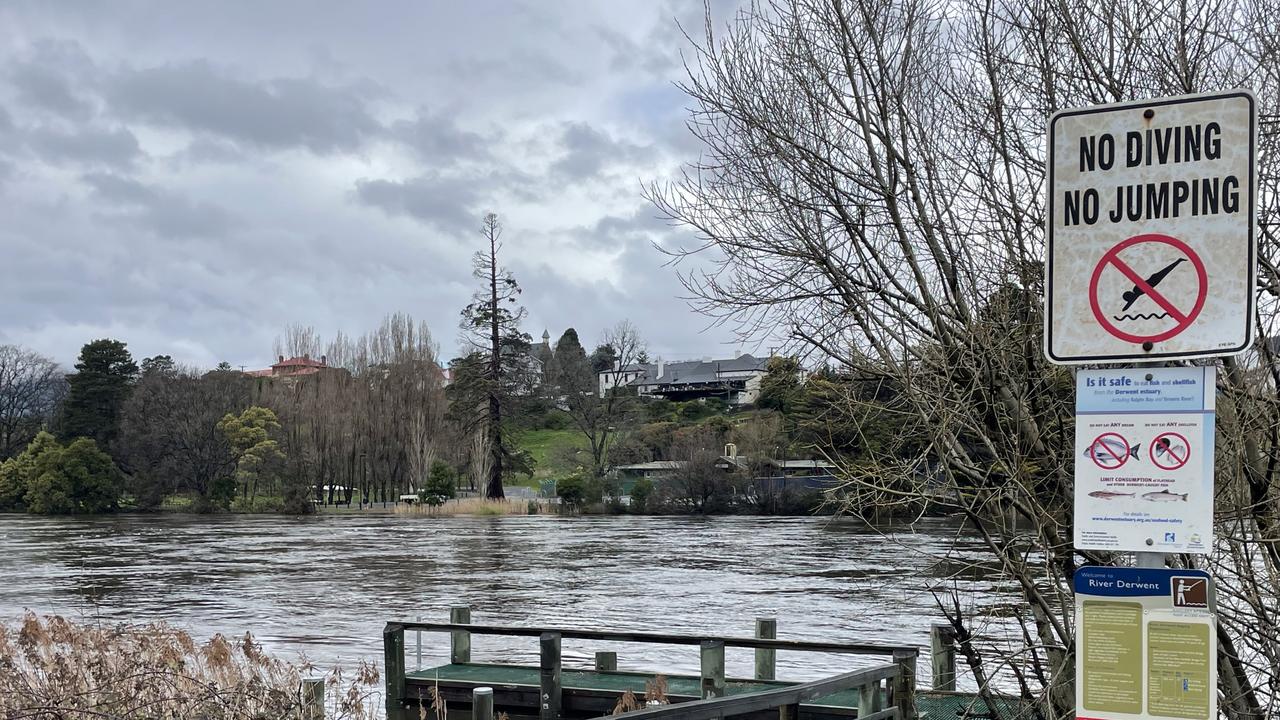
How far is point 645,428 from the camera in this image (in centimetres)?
8219

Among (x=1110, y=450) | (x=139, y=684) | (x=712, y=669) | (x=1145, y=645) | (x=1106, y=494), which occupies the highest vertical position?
(x=1110, y=450)

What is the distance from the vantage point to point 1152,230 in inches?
113

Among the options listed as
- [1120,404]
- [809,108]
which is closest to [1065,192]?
[1120,404]

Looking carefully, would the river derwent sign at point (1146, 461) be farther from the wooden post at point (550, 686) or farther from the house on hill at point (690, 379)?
the house on hill at point (690, 379)

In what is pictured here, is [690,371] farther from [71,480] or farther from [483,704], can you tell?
[483,704]

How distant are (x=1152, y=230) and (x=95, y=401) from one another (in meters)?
87.5

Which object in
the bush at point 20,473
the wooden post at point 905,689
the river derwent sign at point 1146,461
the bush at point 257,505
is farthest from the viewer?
the bush at point 20,473

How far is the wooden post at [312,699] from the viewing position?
848 cm

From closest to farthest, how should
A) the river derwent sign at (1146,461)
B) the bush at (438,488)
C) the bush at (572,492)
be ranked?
the river derwent sign at (1146,461) → the bush at (572,492) → the bush at (438,488)

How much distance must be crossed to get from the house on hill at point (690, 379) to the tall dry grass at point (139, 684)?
290ft

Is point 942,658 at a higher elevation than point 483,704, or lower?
lower

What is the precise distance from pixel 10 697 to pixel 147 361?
87.8 m

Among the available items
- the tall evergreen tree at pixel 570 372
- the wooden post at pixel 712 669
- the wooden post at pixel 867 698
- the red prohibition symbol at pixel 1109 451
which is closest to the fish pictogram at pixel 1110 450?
the red prohibition symbol at pixel 1109 451

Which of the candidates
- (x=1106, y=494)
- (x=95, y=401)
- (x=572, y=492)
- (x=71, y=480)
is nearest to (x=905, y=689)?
(x=1106, y=494)
